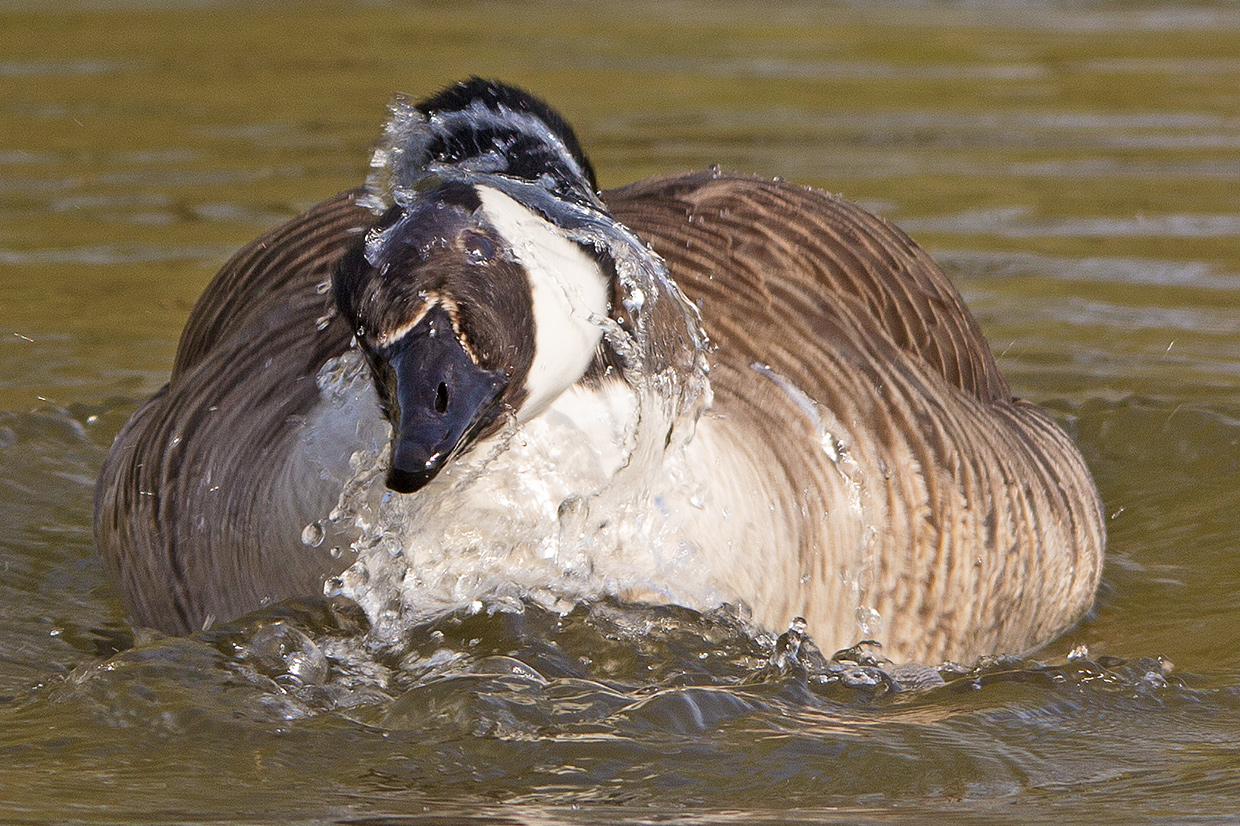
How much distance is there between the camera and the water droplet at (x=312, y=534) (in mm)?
3703

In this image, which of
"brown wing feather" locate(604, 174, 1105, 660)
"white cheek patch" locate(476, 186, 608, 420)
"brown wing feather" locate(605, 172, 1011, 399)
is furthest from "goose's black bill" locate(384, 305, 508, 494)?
"brown wing feather" locate(605, 172, 1011, 399)

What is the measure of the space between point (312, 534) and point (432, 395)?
86cm

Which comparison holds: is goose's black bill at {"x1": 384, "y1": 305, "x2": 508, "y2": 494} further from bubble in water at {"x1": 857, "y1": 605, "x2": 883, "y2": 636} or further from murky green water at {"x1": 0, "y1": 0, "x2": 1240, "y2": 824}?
bubble in water at {"x1": 857, "y1": 605, "x2": 883, "y2": 636}

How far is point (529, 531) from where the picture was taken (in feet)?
11.9

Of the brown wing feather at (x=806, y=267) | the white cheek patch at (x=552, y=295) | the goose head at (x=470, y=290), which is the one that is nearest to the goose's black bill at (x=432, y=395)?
the goose head at (x=470, y=290)

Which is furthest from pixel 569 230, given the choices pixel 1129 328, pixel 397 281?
pixel 1129 328

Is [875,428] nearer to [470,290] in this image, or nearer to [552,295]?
[552,295]

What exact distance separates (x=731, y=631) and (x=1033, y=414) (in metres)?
1.83

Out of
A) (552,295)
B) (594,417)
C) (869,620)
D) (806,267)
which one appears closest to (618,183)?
(806,267)

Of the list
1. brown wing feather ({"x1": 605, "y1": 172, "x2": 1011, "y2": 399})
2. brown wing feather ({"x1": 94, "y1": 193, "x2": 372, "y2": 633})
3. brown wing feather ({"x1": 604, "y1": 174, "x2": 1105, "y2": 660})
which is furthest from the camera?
brown wing feather ({"x1": 605, "y1": 172, "x2": 1011, "y2": 399})

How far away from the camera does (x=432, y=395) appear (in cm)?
296

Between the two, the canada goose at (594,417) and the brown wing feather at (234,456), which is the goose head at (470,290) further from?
the brown wing feather at (234,456)

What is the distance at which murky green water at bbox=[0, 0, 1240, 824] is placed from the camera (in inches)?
145

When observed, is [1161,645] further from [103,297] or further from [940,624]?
[103,297]
